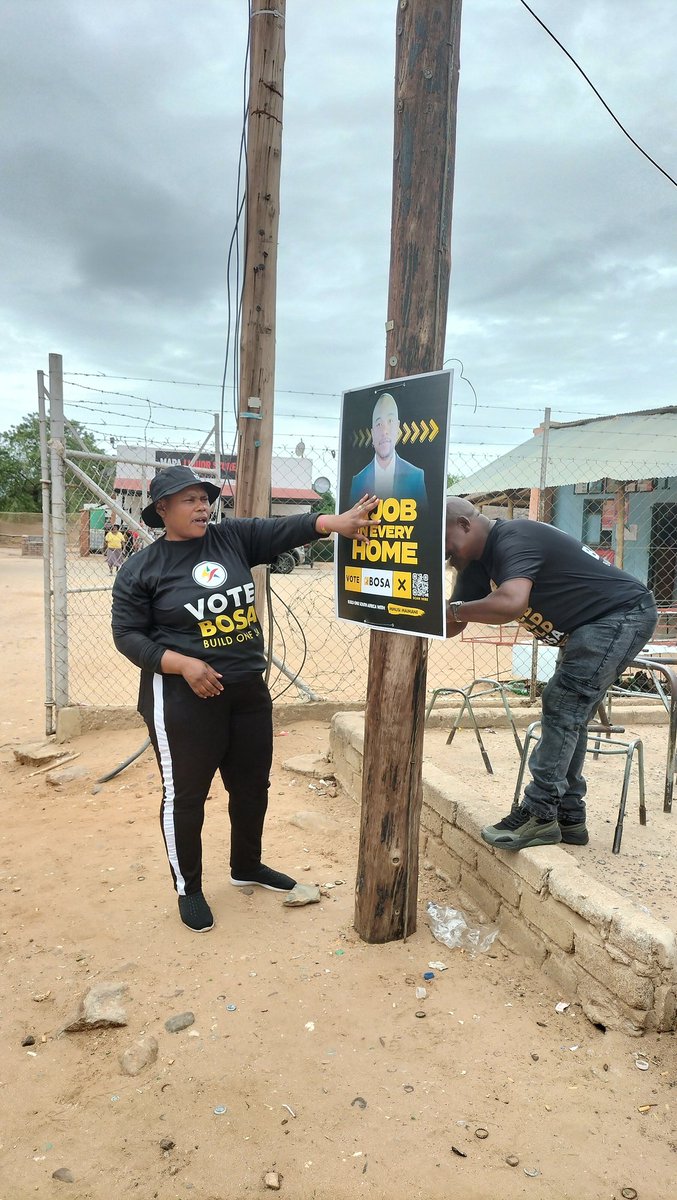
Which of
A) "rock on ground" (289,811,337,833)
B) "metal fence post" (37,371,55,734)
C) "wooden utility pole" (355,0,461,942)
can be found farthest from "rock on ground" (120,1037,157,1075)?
"metal fence post" (37,371,55,734)

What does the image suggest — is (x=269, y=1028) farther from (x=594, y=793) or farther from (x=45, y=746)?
(x=45, y=746)

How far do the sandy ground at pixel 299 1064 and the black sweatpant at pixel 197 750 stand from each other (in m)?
0.41

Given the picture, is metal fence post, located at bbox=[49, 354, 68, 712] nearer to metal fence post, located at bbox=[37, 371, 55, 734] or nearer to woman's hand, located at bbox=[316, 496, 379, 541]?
metal fence post, located at bbox=[37, 371, 55, 734]

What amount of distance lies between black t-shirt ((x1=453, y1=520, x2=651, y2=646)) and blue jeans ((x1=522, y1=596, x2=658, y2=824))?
6 cm

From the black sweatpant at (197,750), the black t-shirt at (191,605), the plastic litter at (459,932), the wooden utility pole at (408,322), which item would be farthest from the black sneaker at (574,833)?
the black t-shirt at (191,605)

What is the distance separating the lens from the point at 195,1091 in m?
2.20

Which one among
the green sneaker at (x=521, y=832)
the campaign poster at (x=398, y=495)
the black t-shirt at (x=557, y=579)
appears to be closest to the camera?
the campaign poster at (x=398, y=495)

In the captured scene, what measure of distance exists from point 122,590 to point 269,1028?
166 centimetres

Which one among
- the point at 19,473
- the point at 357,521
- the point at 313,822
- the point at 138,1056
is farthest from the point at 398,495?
the point at 19,473

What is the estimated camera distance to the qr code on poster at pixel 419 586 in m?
2.57

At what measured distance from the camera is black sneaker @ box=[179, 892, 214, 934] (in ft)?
10.0

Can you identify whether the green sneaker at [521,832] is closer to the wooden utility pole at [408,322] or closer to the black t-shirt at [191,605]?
the wooden utility pole at [408,322]

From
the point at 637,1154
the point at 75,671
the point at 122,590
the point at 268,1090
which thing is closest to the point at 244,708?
the point at 122,590

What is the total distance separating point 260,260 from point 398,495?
8.64 feet
